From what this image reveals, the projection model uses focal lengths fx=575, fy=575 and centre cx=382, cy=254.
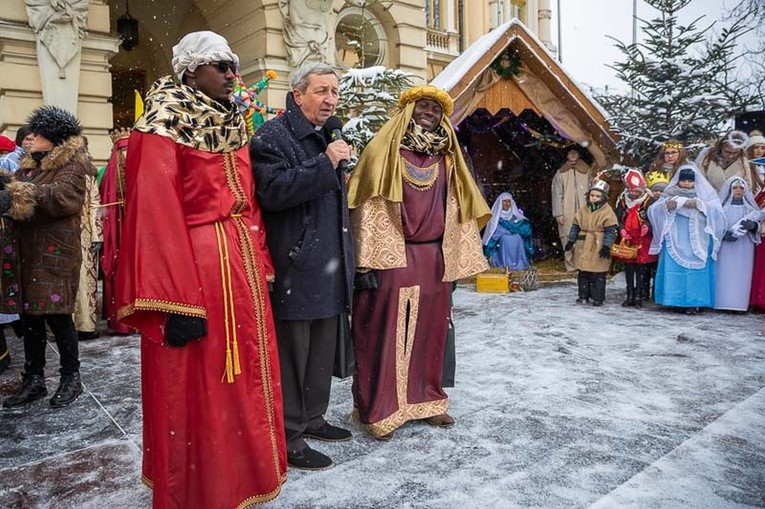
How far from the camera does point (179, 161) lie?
7.58 ft

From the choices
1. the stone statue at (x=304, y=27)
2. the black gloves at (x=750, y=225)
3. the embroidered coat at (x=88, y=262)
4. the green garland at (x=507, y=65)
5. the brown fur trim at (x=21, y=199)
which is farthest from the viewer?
the stone statue at (x=304, y=27)

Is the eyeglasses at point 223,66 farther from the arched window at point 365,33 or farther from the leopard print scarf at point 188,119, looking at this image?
the arched window at point 365,33

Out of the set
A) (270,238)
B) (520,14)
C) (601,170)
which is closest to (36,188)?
(270,238)

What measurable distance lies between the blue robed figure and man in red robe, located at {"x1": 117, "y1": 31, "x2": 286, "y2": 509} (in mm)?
7358

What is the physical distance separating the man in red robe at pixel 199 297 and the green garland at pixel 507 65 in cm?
730

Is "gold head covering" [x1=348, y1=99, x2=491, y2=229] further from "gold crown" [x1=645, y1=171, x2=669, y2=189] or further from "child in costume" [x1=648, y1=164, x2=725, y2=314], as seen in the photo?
"gold crown" [x1=645, y1=171, x2=669, y2=189]

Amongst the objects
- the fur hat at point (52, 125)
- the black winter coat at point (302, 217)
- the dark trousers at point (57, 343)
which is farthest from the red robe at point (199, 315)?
the fur hat at point (52, 125)

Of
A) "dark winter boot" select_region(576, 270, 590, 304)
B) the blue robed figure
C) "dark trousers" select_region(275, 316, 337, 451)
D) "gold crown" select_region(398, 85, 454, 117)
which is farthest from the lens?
the blue robed figure

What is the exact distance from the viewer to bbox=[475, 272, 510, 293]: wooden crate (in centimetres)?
880

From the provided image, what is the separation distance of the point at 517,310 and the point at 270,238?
4.95 metres

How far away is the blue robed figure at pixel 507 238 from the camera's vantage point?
9586 millimetres

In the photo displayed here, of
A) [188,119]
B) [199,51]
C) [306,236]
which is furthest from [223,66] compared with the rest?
[306,236]

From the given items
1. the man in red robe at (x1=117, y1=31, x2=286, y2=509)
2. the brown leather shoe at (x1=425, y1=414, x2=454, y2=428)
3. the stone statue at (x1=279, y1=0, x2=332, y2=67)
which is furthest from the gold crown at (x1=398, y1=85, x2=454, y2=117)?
the stone statue at (x1=279, y1=0, x2=332, y2=67)

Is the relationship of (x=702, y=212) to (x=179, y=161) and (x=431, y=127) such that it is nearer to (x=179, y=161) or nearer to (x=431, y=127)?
(x=431, y=127)
